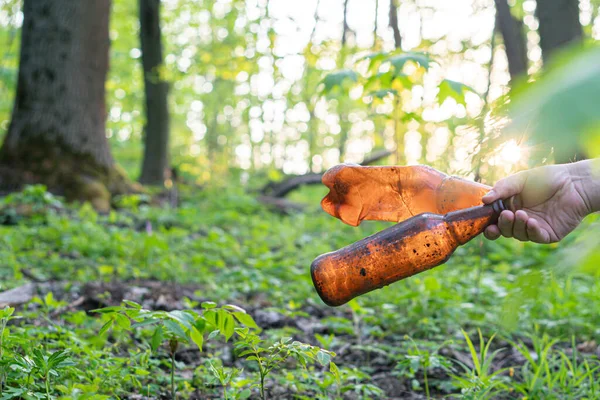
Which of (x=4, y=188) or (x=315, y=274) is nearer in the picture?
(x=315, y=274)

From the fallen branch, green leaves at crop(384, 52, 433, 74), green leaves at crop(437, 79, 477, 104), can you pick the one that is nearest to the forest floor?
green leaves at crop(437, 79, 477, 104)

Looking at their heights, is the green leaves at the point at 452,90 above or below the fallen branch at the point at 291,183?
above

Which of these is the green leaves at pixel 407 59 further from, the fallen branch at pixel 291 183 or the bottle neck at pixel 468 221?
the fallen branch at pixel 291 183

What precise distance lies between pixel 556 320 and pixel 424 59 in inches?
69.3

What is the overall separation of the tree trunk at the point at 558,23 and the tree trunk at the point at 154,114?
7097 mm

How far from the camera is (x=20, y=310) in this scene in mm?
3031

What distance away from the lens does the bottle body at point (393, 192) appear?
1858 millimetres

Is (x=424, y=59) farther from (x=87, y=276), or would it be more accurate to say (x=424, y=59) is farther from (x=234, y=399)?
(x=87, y=276)

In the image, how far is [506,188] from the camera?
5.70 feet

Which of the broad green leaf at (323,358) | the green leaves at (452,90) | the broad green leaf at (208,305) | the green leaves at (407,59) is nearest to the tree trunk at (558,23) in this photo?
the green leaves at (452,90)

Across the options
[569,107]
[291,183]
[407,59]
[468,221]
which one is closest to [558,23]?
[407,59]

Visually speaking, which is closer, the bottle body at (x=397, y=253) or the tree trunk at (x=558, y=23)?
the bottle body at (x=397, y=253)

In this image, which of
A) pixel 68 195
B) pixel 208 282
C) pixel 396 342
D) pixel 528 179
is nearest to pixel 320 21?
pixel 68 195

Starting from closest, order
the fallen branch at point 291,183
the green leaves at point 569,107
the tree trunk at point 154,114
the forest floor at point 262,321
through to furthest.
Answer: the green leaves at point 569,107, the forest floor at point 262,321, the fallen branch at point 291,183, the tree trunk at point 154,114
